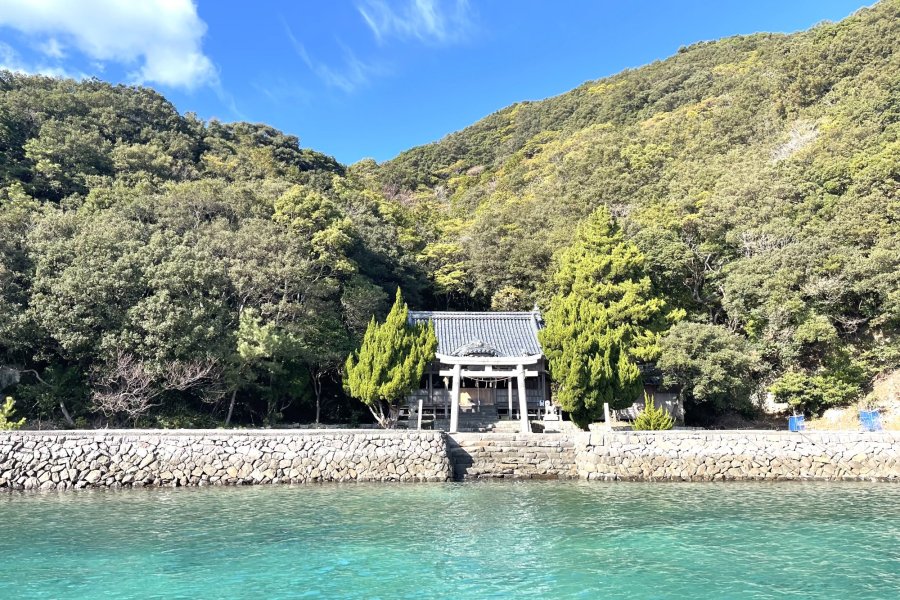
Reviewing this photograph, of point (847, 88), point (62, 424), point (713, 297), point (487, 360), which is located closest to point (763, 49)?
point (847, 88)

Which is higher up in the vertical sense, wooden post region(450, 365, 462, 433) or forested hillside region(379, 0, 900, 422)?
forested hillside region(379, 0, 900, 422)

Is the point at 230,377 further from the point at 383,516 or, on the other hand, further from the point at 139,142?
the point at 139,142

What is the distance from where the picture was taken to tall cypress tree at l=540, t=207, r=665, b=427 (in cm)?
1877

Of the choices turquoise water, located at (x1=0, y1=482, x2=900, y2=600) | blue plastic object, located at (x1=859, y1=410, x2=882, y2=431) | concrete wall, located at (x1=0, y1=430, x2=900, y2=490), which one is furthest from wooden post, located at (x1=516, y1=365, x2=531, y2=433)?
blue plastic object, located at (x1=859, y1=410, x2=882, y2=431)

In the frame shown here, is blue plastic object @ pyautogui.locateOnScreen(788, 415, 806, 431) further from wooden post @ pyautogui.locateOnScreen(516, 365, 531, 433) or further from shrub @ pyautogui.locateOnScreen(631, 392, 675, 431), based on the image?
wooden post @ pyautogui.locateOnScreen(516, 365, 531, 433)

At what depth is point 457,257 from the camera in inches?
1385

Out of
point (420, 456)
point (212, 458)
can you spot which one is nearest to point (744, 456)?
point (420, 456)

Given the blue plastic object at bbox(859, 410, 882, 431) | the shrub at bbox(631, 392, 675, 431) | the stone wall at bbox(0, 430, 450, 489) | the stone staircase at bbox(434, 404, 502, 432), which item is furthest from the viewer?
the stone staircase at bbox(434, 404, 502, 432)

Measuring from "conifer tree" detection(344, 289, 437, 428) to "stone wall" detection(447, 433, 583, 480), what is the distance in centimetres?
310

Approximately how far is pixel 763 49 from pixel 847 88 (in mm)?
26928

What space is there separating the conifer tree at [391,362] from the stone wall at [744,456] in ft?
21.5

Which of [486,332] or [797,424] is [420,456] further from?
[797,424]

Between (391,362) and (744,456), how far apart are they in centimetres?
1125

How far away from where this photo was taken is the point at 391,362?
1995 centimetres
